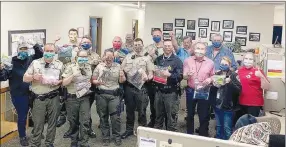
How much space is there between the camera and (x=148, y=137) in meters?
1.18

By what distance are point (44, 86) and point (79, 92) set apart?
0.33 meters

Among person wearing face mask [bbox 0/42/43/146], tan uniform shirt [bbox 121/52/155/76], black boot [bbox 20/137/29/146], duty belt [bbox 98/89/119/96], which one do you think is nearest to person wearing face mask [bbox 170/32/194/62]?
tan uniform shirt [bbox 121/52/155/76]

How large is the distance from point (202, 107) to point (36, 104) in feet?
5.53

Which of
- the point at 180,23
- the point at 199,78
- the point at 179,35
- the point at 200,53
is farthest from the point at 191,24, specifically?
the point at 199,78

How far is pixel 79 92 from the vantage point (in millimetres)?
2992

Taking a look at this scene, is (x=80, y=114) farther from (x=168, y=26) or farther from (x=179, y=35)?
(x=168, y=26)

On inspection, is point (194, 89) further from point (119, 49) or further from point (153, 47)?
point (119, 49)

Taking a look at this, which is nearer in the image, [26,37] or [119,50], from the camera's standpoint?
[119,50]

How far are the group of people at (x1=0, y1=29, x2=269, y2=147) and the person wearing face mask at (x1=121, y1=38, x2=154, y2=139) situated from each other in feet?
0.04

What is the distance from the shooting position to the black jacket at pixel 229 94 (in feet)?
10.2

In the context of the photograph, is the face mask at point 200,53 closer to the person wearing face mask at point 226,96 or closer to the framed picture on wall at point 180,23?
the person wearing face mask at point 226,96

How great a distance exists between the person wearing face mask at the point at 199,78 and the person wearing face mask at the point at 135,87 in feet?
1.38


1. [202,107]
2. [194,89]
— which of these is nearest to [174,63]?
[194,89]

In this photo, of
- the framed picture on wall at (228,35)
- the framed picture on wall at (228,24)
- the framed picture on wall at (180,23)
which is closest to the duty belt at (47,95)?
the framed picture on wall at (180,23)
